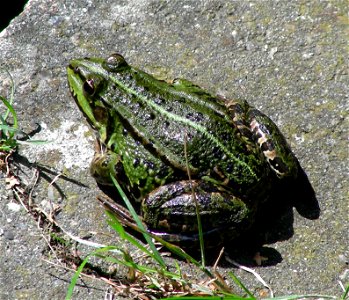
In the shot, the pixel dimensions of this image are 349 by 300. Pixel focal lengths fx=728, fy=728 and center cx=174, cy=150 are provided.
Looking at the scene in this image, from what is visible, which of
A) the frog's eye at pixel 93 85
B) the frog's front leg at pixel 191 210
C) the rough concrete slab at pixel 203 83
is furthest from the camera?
the frog's eye at pixel 93 85

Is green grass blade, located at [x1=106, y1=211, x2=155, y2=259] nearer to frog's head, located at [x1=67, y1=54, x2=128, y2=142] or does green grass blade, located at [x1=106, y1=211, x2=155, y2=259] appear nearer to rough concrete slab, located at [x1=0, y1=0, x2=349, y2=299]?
rough concrete slab, located at [x1=0, y1=0, x2=349, y2=299]

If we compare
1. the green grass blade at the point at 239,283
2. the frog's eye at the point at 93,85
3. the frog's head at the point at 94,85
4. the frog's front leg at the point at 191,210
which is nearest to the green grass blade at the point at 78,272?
the frog's front leg at the point at 191,210

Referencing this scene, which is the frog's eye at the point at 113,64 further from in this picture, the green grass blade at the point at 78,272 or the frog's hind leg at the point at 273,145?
the green grass blade at the point at 78,272

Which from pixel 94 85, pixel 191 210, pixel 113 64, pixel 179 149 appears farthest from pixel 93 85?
pixel 191 210

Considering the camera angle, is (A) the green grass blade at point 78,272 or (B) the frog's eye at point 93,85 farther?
(B) the frog's eye at point 93,85

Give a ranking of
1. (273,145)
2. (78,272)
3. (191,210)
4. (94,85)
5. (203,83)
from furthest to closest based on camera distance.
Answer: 1. (203,83)
2. (94,85)
3. (273,145)
4. (191,210)
5. (78,272)

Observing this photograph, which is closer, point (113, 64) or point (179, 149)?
point (179, 149)

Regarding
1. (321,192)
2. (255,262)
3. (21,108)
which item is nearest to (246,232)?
(255,262)

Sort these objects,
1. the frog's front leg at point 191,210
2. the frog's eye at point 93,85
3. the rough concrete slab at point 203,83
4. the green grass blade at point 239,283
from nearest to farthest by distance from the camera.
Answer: the green grass blade at point 239,283 → the frog's front leg at point 191,210 → the rough concrete slab at point 203,83 → the frog's eye at point 93,85

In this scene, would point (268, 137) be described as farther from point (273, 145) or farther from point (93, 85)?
point (93, 85)
